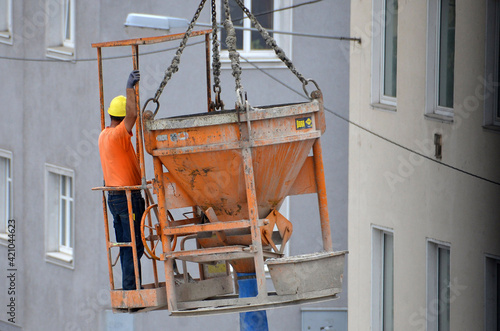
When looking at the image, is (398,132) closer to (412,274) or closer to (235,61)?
(412,274)

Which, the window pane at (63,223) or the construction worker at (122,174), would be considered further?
the window pane at (63,223)

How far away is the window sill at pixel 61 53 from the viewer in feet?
73.0

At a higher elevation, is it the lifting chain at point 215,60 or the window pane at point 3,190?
the lifting chain at point 215,60

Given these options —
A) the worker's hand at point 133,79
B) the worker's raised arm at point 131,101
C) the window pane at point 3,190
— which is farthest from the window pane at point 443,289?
the window pane at point 3,190

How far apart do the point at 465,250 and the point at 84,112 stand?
10.2 m

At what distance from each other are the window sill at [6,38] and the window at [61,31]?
69.1 inches

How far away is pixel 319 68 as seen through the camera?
21125 millimetres

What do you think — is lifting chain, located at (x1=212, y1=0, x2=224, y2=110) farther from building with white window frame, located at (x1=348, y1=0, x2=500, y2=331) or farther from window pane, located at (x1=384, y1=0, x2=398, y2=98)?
window pane, located at (x1=384, y1=0, x2=398, y2=98)

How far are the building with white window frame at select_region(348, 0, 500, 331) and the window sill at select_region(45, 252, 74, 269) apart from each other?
794 centimetres

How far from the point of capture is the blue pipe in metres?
10.4

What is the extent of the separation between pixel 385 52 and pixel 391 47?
0.18 m

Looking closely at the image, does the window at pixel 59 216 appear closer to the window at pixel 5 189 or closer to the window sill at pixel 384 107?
the window at pixel 5 189

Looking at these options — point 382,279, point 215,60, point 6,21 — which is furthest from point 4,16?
point 215,60

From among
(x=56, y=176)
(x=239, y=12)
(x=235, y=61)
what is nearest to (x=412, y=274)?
(x=235, y=61)
